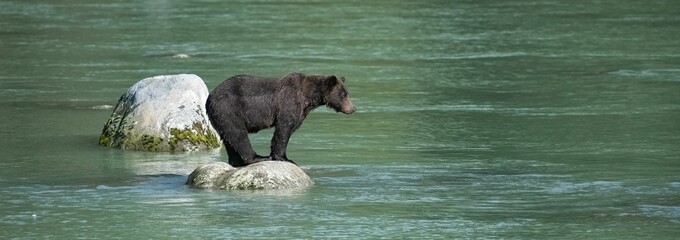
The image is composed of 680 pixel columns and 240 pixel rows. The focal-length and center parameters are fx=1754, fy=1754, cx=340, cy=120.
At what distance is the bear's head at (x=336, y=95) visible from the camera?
15625mm

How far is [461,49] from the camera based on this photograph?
2922 centimetres

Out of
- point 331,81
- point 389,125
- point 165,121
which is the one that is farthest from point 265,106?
point 389,125

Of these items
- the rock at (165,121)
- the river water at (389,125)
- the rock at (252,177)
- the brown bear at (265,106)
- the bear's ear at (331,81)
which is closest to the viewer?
the river water at (389,125)

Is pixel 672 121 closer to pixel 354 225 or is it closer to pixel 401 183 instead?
pixel 401 183

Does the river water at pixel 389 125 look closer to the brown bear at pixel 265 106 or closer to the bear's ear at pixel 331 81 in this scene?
the brown bear at pixel 265 106

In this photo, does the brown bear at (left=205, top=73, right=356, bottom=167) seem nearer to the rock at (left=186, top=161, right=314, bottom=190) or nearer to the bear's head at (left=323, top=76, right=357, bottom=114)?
the bear's head at (left=323, top=76, right=357, bottom=114)

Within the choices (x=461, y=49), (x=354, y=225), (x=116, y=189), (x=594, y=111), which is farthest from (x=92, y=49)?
(x=354, y=225)

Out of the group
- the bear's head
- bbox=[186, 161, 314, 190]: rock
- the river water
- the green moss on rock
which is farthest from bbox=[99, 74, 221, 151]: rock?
bbox=[186, 161, 314, 190]: rock

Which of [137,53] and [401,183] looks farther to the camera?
[137,53]

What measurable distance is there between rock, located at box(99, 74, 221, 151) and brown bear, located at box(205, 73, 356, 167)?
2.24 m

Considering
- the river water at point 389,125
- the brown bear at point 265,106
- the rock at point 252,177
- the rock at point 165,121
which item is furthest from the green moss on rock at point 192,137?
the rock at point 252,177

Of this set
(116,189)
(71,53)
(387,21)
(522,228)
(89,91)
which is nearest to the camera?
(522,228)

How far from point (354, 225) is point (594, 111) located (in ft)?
26.9

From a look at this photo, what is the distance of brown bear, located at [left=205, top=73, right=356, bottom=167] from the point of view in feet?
50.8
